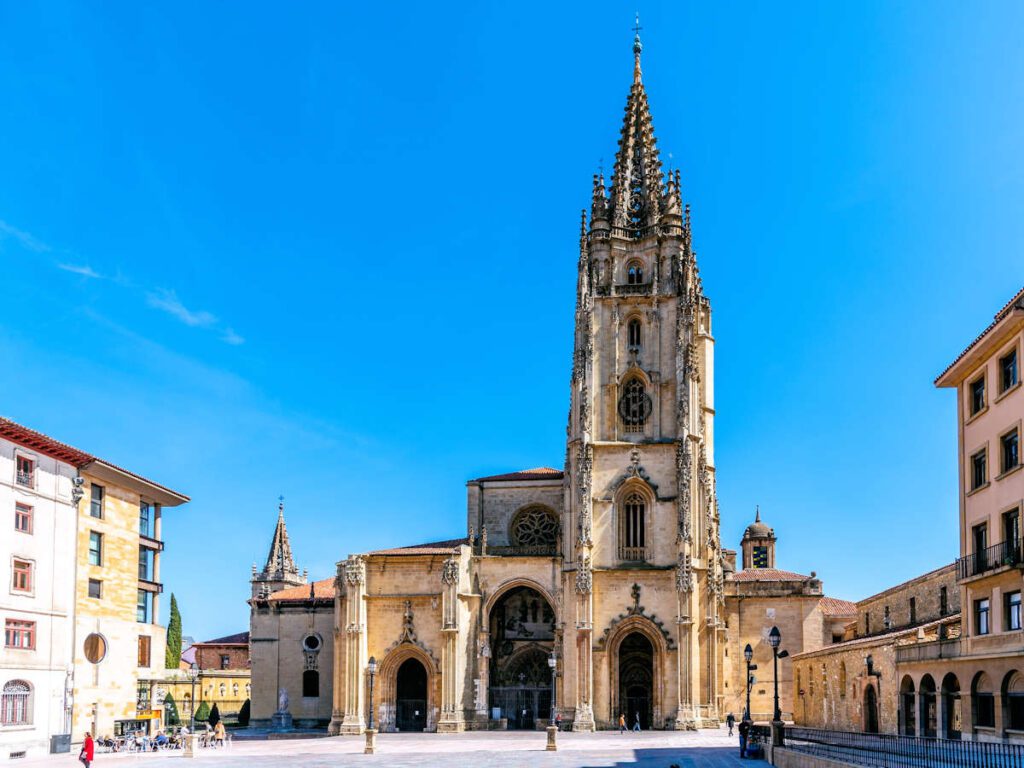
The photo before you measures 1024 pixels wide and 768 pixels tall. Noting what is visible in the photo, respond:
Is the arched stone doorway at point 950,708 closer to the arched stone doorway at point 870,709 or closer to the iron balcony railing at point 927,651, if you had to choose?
the iron balcony railing at point 927,651

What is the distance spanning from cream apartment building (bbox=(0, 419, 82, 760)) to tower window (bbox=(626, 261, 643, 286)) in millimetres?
31694

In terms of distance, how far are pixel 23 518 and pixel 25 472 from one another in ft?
4.91

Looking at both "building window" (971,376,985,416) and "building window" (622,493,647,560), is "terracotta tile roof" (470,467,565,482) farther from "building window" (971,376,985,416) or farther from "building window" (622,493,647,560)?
"building window" (971,376,985,416)

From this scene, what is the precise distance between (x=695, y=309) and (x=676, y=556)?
13.5m

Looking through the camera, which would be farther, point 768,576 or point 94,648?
point 768,576

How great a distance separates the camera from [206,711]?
77875 millimetres

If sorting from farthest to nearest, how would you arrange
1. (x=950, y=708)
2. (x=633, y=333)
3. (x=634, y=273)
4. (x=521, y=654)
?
1. (x=634, y=273)
2. (x=633, y=333)
3. (x=521, y=654)
4. (x=950, y=708)

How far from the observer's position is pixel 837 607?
68.1 metres

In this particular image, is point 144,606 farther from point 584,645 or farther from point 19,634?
point 584,645

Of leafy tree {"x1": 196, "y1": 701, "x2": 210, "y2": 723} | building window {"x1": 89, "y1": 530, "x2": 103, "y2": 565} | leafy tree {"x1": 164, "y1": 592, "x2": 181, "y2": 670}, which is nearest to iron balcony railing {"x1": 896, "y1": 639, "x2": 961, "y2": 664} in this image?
building window {"x1": 89, "y1": 530, "x2": 103, "y2": 565}

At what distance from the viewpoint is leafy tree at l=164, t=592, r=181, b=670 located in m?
87.4

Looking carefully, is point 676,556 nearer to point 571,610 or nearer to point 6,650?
point 571,610

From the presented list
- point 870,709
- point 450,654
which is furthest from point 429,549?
point 870,709

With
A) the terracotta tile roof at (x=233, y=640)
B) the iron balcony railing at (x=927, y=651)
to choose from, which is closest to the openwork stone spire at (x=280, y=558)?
the terracotta tile roof at (x=233, y=640)
